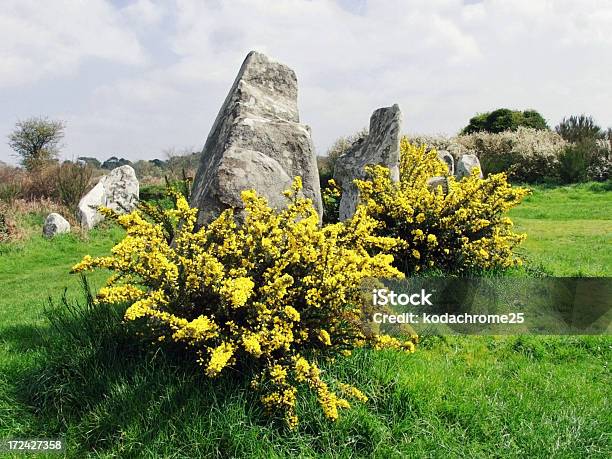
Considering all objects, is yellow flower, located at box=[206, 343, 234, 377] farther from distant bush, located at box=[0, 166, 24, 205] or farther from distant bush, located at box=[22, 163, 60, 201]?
distant bush, located at box=[22, 163, 60, 201]

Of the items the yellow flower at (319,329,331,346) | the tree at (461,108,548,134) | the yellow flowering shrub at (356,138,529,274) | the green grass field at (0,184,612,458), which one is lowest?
the green grass field at (0,184,612,458)

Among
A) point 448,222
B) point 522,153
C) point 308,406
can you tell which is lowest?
point 308,406

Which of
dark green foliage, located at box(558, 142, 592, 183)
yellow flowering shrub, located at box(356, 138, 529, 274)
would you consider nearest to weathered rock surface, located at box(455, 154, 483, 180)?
dark green foliage, located at box(558, 142, 592, 183)

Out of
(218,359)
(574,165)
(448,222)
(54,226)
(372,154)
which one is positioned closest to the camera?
(218,359)

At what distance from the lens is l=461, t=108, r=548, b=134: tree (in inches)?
1048

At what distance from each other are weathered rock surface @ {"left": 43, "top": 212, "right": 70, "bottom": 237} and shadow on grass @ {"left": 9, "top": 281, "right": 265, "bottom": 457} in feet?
33.8

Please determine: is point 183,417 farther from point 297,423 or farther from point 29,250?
point 29,250

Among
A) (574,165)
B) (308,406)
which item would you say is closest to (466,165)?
(574,165)

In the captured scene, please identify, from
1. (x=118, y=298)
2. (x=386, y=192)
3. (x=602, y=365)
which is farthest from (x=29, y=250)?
(x=602, y=365)

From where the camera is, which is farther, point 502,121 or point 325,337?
point 502,121

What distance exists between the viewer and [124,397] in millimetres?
3121

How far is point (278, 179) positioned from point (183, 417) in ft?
6.85

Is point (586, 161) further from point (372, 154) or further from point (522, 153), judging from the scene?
point (372, 154)

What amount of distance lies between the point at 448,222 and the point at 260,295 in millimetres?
3175
